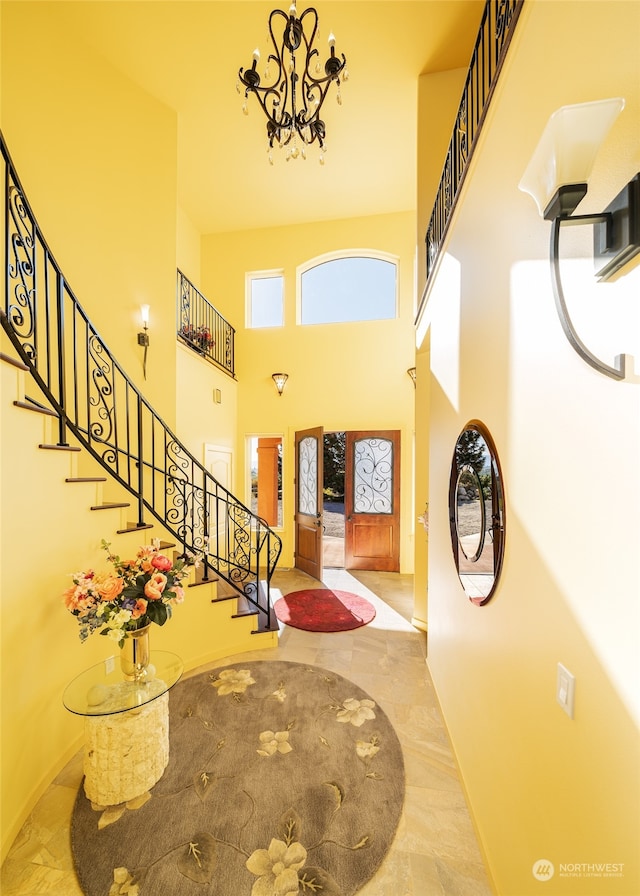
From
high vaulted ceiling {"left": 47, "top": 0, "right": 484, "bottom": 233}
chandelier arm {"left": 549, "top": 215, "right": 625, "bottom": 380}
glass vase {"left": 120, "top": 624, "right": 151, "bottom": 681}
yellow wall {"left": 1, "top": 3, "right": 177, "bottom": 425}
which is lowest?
glass vase {"left": 120, "top": 624, "right": 151, "bottom": 681}

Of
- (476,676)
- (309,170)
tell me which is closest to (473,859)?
(476,676)

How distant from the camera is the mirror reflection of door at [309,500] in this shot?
199 inches

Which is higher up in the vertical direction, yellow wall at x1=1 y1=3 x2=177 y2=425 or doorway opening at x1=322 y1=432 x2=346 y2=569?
yellow wall at x1=1 y1=3 x2=177 y2=425

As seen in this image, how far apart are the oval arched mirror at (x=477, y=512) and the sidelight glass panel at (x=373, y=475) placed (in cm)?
337

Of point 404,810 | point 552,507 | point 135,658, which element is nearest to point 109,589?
point 135,658

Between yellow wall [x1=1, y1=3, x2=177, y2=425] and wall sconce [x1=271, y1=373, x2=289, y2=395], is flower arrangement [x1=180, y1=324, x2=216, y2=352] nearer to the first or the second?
yellow wall [x1=1, y1=3, x2=177, y2=425]

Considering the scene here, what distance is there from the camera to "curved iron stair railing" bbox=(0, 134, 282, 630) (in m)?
1.99

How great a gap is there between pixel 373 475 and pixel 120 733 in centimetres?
437

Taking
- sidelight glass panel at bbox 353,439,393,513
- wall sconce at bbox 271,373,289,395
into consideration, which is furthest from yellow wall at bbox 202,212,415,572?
sidelight glass panel at bbox 353,439,393,513

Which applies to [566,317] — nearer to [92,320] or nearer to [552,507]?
[552,507]

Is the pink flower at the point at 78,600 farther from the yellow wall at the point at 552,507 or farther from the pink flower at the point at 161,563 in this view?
the yellow wall at the point at 552,507

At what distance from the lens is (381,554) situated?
17.9 ft

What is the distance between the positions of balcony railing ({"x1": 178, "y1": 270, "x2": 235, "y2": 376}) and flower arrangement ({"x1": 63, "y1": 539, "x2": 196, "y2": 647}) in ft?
9.61

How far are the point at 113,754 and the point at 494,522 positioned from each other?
7.02ft
